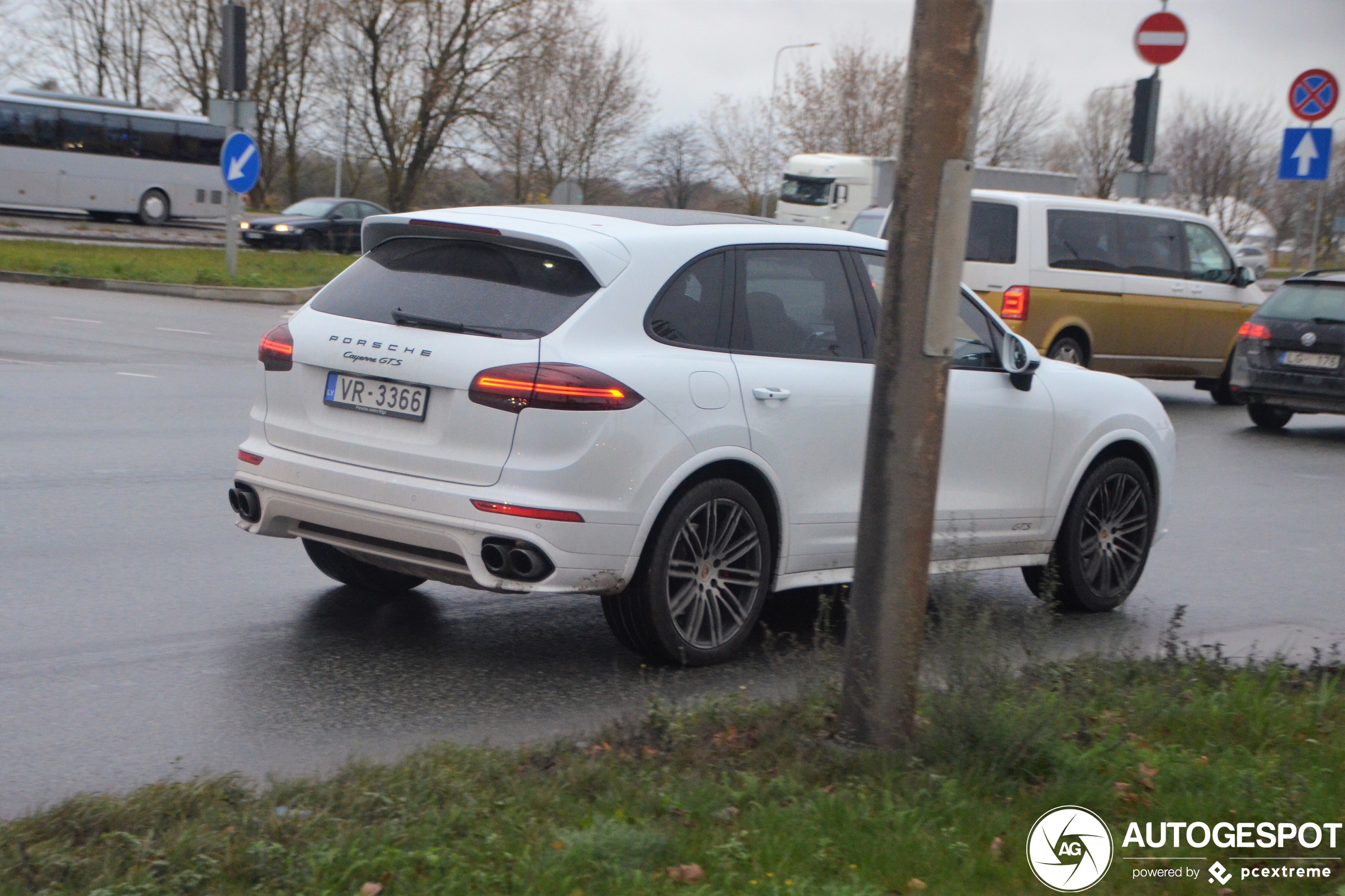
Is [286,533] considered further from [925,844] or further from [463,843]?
[925,844]

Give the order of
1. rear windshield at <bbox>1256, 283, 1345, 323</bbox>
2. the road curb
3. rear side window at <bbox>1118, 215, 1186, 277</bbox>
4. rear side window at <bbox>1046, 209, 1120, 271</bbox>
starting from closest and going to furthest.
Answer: rear windshield at <bbox>1256, 283, 1345, 323</bbox> → rear side window at <bbox>1046, 209, 1120, 271</bbox> → rear side window at <bbox>1118, 215, 1186, 277</bbox> → the road curb

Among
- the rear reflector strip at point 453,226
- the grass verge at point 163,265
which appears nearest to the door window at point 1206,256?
the grass verge at point 163,265

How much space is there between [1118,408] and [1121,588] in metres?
0.90

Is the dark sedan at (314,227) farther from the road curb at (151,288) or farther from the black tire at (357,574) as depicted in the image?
the black tire at (357,574)

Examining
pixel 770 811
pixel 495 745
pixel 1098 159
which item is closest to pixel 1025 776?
pixel 770 811

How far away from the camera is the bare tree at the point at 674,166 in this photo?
54.5 metres

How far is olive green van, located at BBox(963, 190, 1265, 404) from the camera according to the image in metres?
16.5

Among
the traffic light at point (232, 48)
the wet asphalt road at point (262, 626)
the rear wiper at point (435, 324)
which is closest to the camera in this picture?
the wet asphalt road at point (262, 626)

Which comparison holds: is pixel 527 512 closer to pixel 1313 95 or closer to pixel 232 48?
pixel 1313 95

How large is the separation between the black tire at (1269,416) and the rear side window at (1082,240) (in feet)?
7.24

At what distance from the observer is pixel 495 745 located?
470 cm

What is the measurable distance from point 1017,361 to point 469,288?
269cm

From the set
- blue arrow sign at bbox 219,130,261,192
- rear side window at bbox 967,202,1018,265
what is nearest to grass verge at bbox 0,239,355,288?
blue arrow sign at bbox 219,130,261,192

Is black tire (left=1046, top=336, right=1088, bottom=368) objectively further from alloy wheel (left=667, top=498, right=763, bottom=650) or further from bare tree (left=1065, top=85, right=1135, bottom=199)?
bare tree (left=1065, top=85, right=1135, bottom=199)
